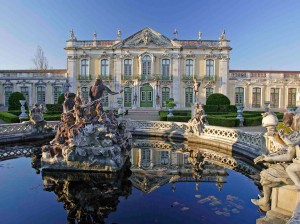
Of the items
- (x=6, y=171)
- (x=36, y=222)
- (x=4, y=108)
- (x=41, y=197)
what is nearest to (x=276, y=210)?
(x=36, y=222)

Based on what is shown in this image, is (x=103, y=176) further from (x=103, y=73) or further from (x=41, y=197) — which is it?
(x=103, y=73)

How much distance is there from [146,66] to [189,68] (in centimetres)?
512

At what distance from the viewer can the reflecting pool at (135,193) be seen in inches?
178

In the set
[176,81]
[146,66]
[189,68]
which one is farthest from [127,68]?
[189,68]

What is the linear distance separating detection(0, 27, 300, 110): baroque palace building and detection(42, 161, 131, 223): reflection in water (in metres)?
23.1

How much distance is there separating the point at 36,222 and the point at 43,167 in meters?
2.66

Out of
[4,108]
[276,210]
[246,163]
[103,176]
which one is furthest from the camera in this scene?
[4,108]

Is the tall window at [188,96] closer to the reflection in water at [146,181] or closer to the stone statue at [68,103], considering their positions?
the reflection in water at [146,181]

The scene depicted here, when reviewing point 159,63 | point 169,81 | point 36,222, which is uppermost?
point 159,63

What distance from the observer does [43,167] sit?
680 centimetres

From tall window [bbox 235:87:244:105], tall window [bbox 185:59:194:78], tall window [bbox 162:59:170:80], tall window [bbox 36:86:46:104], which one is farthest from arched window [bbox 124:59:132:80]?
tall window [bbox 235:87:244:105]

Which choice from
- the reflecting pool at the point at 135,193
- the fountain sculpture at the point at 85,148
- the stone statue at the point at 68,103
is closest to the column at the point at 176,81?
the stone statue at the point at 68,103

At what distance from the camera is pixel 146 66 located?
1167 inches

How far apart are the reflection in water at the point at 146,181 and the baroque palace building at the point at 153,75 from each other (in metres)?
21.0
